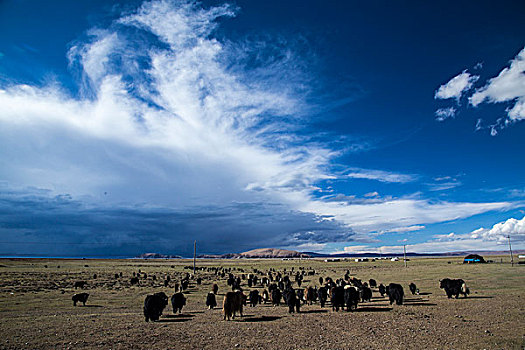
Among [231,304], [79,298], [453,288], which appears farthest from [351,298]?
[79,298]

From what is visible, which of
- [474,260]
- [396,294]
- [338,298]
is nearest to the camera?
[338,298]

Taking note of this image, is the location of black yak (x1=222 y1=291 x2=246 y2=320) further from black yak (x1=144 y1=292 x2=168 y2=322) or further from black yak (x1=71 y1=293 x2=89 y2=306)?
black yak (x1=71 y1=293 x2=89 y2=306)

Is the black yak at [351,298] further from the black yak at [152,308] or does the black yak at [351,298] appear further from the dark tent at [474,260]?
the dark tent at [474,260]

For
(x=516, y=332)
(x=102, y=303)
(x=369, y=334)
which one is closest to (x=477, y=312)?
(x=516, y=332)

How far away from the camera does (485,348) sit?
1065 cm

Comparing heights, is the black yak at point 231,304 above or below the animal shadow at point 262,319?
above

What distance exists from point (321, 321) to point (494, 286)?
2461 cm

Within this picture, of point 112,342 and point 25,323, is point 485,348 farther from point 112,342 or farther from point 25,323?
point 25,323

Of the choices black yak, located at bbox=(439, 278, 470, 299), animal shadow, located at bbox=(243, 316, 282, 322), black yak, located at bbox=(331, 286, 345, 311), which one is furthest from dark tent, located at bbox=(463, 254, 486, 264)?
animal shadow, located at bbox=(243, 316, 282, 322)

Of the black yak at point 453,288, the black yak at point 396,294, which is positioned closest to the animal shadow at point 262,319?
the black yak at point 396,294

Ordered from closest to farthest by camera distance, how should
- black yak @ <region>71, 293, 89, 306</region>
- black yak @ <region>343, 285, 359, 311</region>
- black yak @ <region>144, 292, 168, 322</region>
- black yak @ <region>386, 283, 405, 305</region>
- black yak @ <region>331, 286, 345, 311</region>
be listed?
1. black yak @ <region>144, 292, 168, 322</region>
2. black yak @ <region>343, 285, 359, 311</region>
3. black yak @ <region>331, 286, 345, 311</region>
4. black yak @ <region>386, 283, 405, 305</region>
5. black yak @ <region>71, 293, 89, 306</region>

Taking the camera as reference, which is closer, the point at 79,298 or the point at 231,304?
the point at 231,304

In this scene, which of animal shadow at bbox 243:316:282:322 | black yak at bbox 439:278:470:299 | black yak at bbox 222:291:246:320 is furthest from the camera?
black yak at bbox 439:278:470:299

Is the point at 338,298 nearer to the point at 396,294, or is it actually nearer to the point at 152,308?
the point at 396,294
